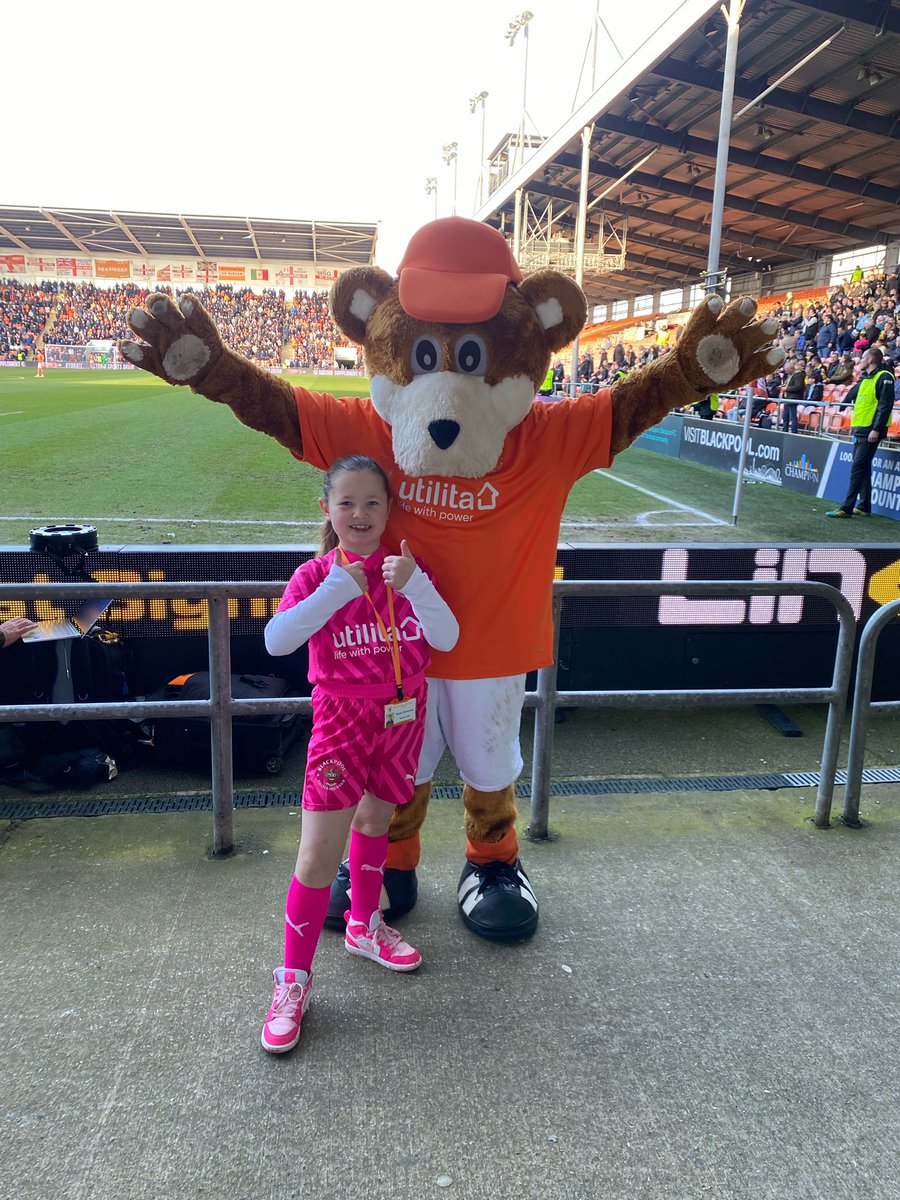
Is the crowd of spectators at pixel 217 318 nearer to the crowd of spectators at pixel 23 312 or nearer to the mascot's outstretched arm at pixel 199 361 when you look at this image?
the crowd of spectators at pixel 23 312

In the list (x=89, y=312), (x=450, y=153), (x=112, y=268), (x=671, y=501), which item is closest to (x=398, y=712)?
(x=671, y=501)

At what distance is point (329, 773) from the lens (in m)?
2.10

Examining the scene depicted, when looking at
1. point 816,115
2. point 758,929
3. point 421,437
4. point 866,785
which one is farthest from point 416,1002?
point 816,115

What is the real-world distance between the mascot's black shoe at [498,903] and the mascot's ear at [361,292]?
5.41ft

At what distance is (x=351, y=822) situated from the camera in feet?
7.22

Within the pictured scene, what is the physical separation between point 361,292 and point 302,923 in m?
1.71

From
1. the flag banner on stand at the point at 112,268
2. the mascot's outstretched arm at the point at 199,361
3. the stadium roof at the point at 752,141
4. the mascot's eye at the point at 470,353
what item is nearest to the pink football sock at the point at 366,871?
the mascot's outstretched arm at the point at 199,361

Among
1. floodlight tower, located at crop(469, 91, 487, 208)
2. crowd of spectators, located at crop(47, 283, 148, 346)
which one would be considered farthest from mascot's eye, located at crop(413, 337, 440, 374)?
crowd of spectators, located at crop(47, 283, 148, 346)

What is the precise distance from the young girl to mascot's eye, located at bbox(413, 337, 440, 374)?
1.06ft

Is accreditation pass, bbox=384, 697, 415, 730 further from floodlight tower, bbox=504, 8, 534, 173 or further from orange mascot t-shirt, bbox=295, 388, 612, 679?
floodlight tower, bbox=504, 8, 534, 173

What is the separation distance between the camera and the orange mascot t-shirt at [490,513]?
2.37 meters

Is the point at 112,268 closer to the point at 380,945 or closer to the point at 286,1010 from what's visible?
the point at 380,945

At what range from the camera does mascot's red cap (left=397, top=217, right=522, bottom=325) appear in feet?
7.32

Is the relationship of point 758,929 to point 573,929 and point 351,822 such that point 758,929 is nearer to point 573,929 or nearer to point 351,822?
point 573,929
